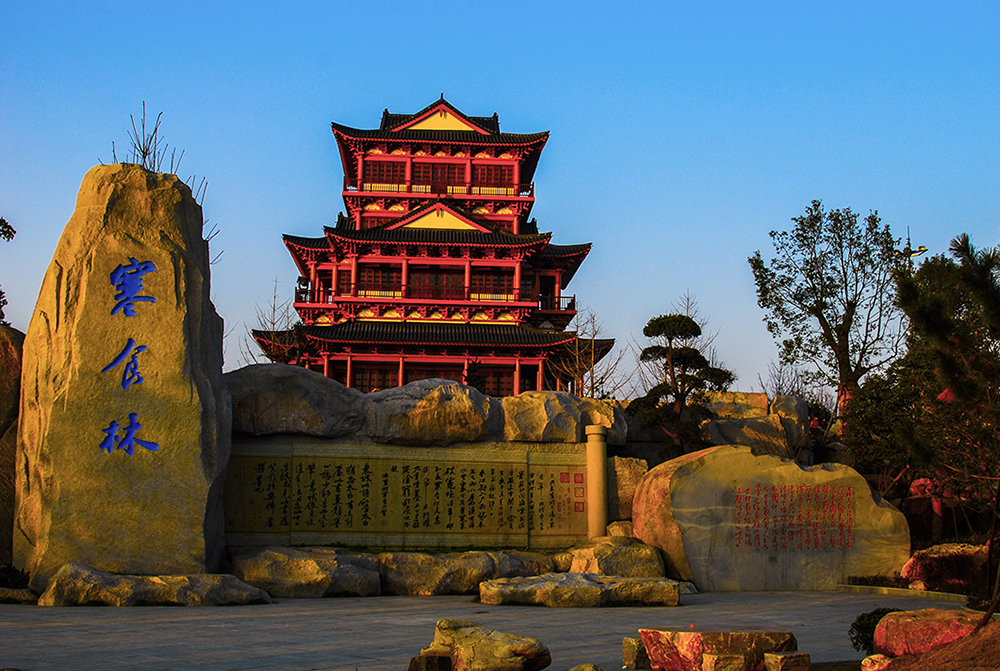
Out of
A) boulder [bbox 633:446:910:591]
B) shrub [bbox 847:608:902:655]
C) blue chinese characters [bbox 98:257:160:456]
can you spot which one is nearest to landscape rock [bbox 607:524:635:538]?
boulder [bbox 633:446:910:591]

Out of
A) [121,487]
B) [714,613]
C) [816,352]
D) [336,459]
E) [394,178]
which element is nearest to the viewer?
[714,613]

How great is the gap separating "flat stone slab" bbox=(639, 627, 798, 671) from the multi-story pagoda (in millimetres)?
15290

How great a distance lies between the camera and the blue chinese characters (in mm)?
7727

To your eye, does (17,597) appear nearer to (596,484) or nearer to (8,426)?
(8,426)

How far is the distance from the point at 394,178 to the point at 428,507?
1771 centimetres

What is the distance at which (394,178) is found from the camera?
25.8m

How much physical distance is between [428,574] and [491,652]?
471 centimetres

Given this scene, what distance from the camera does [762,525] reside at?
9359mm

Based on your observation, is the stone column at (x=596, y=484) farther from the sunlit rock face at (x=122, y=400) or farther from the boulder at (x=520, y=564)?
the sunlit rock face at (x=122, y=400)

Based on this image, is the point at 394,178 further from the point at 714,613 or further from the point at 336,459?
the point at 714,613

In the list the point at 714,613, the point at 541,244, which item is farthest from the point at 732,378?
the point at 541,244

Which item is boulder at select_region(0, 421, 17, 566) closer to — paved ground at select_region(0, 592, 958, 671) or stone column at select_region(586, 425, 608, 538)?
paved ground at select_region(0, 592, 958, 671)

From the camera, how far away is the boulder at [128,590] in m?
6.89

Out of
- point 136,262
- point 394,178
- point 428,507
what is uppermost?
point 394,178
